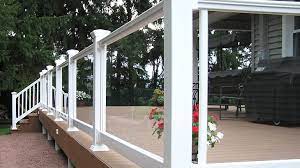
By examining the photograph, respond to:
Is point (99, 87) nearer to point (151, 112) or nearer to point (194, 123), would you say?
point (151, 112)

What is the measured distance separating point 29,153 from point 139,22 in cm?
576

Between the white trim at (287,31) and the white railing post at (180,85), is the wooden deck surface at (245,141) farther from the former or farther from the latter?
the white trim at (287,31)

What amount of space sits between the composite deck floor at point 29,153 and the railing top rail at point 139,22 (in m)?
3.54

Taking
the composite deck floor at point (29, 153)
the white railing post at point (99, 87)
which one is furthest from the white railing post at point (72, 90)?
the white railing post at point (99, 87)

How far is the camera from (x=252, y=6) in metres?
2.04

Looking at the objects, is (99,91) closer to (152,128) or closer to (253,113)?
(152,128)

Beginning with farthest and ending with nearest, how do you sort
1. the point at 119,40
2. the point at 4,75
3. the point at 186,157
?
1. the point at 4,75
2. the point at 119,40
3. the point at 186,157

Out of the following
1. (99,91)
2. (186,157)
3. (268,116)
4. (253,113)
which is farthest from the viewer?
(99,91)

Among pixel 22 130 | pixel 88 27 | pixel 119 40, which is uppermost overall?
pixel 88 27

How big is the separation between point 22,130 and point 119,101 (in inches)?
359

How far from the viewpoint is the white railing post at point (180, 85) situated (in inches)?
75.9

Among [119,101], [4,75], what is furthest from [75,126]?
[4,75]

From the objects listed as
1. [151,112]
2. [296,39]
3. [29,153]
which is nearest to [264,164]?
[151,112]

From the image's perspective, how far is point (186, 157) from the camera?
1923 mm
